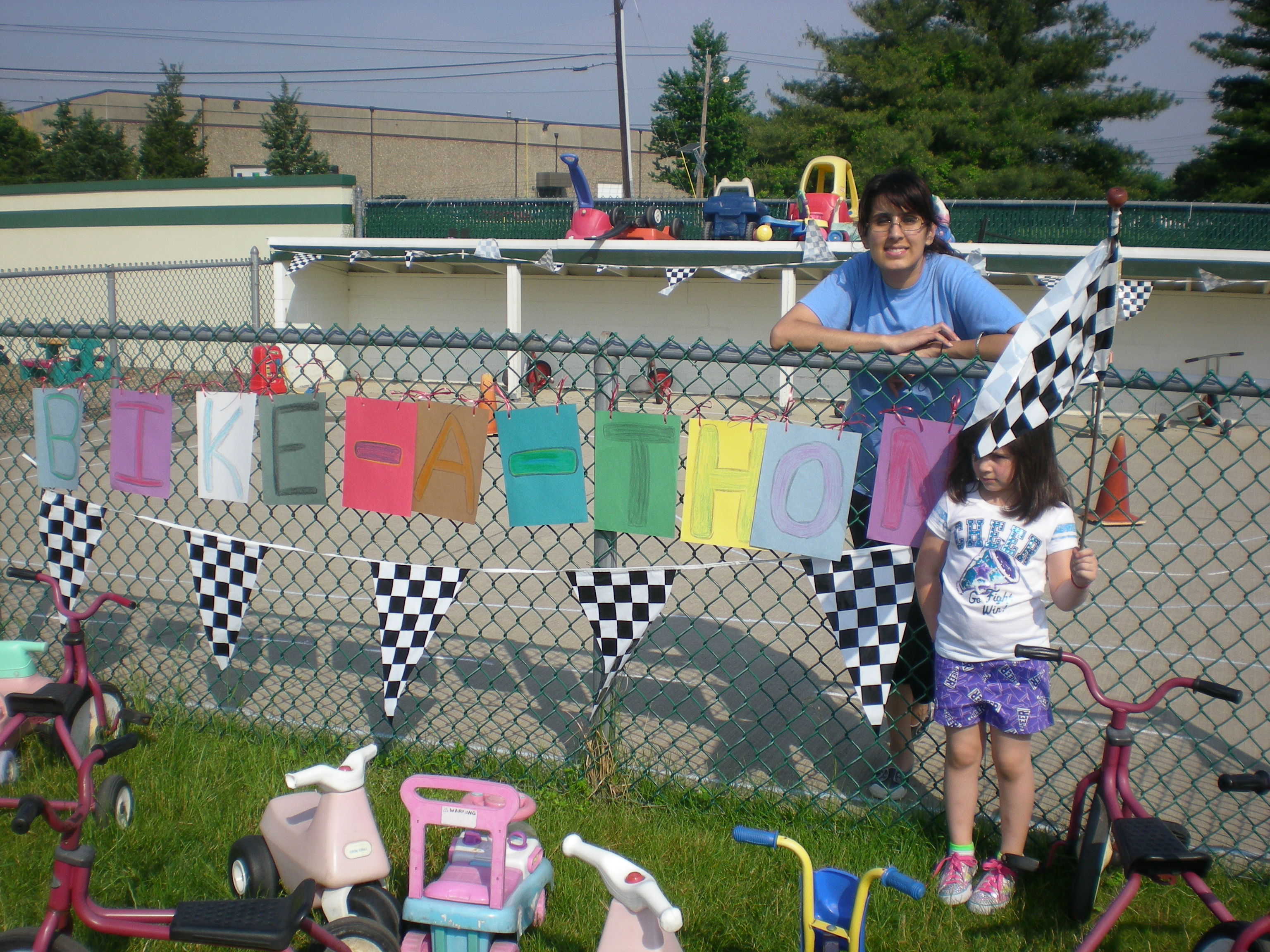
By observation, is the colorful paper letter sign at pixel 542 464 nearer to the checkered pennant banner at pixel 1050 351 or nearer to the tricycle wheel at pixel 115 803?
the checkered pennant banner at pixel 1050 351

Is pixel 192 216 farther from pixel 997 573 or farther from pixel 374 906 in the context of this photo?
pixel 997 573

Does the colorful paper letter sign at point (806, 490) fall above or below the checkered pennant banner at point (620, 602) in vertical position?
above

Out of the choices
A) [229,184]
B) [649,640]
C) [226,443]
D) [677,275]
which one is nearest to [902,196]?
[226,443]

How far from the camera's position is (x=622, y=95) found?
30125 millimetres

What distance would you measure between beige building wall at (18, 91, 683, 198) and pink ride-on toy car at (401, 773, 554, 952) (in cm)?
4813

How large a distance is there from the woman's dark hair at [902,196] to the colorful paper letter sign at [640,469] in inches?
34.1

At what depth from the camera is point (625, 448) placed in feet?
9.21

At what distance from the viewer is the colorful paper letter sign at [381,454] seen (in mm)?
2990

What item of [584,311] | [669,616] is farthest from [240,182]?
[669,616]

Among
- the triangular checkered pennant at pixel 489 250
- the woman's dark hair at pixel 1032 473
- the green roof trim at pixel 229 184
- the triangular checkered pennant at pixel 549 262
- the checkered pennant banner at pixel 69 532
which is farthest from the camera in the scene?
the green roof trim at pixel 229 184

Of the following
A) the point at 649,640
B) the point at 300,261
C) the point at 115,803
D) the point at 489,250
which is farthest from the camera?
the point at 300,261

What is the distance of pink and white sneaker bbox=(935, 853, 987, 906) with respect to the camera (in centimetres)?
262

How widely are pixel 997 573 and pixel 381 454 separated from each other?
6.24 ft

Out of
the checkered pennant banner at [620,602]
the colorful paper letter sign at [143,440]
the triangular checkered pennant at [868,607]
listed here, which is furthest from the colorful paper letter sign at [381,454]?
the triangular checkered pennant at [868,607]
